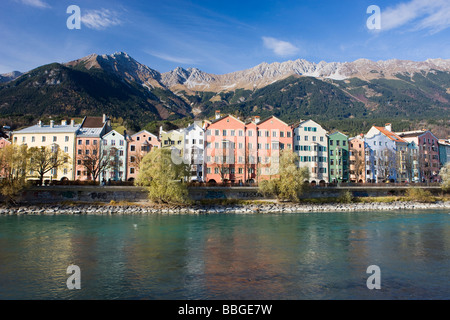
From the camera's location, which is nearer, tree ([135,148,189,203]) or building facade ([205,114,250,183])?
tree ([135,148,189,203])

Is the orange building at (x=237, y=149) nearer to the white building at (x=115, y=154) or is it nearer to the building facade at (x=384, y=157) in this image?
the white building at (x=115, y=154)

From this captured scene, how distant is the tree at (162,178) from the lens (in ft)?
162

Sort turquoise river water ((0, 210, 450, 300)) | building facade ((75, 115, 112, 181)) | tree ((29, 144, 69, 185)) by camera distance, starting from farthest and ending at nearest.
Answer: building facade ((75, 115, 112, 181)) < tree ((29, 144, 69, 185)) < turquoise river water ((0, 210, 450, 300))

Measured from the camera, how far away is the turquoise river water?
15.5 m

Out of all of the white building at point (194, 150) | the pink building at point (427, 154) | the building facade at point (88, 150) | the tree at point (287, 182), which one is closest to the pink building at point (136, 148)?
the building facade at point (88, 150)

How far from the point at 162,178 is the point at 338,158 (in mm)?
46487

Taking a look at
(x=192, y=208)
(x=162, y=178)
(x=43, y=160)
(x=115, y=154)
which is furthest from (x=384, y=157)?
(x=43, y=160)

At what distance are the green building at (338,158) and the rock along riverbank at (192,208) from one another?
19.7 meters

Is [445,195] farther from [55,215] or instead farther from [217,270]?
[55,215]

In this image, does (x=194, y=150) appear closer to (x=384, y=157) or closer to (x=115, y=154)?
(x=115, y=154)

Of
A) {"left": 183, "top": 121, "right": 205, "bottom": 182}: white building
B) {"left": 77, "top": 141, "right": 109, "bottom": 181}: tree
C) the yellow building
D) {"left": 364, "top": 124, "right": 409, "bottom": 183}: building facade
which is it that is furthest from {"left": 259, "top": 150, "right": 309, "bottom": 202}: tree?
the yellow building

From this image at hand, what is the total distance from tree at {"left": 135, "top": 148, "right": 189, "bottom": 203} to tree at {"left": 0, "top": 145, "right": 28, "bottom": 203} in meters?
17.2

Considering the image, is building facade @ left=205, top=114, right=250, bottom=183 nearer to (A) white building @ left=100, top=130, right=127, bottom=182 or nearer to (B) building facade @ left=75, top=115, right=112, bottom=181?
(A) white building @ left=100, top=130, right=127, bottom=182

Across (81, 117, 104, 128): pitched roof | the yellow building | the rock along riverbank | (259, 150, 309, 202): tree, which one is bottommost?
the rock along riverbank
